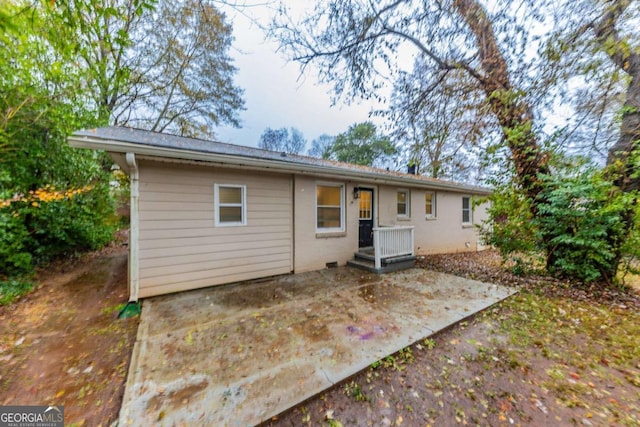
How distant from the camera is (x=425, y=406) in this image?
6.48ft

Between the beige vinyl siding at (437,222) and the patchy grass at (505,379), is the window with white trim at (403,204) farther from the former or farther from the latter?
the patchy grass at (505,379)

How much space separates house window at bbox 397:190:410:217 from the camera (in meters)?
8.06

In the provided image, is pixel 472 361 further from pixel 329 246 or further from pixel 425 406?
pixel 329 246

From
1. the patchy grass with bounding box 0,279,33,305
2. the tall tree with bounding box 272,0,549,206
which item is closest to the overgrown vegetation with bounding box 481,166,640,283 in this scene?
the tall tree with bounding box 272,0,549,206

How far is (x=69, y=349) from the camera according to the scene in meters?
2.72

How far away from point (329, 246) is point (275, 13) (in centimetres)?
515

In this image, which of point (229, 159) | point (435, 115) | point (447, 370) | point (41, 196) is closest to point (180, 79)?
point (41, 196)

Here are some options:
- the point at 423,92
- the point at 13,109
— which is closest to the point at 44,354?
the point at 13,109

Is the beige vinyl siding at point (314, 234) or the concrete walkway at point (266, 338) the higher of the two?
the beige vinyl siding at point (314, 234)

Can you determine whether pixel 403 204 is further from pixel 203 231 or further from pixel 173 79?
pixel 173 79

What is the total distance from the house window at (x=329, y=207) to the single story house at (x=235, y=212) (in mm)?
29

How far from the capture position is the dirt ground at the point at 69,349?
1.99 metres

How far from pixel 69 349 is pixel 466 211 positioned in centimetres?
1268

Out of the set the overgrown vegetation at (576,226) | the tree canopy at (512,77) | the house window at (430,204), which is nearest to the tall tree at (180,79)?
the tree canopy at (512,77)
